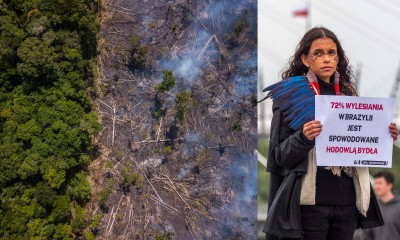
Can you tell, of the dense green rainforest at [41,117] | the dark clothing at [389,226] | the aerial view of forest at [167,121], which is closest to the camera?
the dense green rainforest at [41,117]

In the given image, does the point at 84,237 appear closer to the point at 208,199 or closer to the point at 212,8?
the point at 208,199

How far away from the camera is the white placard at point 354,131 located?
10.4 ft

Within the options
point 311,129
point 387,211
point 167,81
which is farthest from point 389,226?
point 311,129

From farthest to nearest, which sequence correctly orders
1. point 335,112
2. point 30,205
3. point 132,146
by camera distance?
point 132,146, point 30,205, point 335,112

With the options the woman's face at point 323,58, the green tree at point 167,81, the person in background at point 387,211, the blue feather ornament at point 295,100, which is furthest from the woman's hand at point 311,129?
the person in background at point 387,211

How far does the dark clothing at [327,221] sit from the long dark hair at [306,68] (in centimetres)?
55

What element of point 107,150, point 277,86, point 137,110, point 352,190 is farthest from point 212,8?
point 352,190

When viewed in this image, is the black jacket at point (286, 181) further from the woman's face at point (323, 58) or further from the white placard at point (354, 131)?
the woman's face at point (323, 58)

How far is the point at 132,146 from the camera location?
→ 4609 mm

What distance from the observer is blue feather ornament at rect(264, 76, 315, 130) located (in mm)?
3240

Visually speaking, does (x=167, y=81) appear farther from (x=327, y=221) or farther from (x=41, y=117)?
(x=327, y=221)

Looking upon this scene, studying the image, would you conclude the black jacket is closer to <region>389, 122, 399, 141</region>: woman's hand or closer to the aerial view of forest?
<region>389, 122, 399, 141</region>: woman's hand

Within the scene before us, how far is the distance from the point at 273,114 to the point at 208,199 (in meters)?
1.41

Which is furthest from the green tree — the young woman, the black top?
the black top
